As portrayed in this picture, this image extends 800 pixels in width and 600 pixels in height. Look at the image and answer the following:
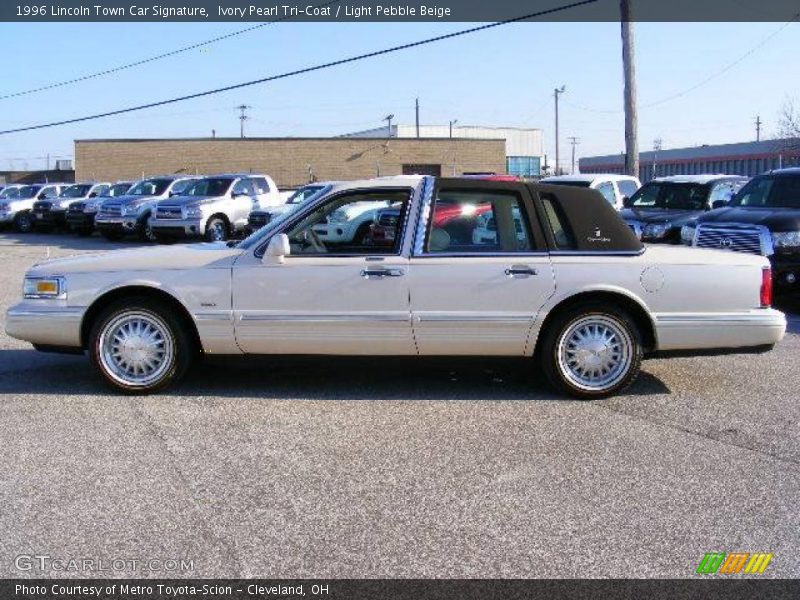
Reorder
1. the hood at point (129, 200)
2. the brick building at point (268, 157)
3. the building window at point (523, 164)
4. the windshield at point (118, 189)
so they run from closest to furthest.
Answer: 1. the hood at point (129, 200)
2. the windshield at point (118, 189)
3. the brick building at point (268, 157)
4. the building window at point (523, 164)

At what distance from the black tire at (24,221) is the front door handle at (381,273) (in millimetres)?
25918

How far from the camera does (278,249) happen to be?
240 inches

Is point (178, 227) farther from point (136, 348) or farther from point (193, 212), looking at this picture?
point (136, 348)

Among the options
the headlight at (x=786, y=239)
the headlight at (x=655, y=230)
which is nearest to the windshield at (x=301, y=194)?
the headlight at (x=655, y=230)

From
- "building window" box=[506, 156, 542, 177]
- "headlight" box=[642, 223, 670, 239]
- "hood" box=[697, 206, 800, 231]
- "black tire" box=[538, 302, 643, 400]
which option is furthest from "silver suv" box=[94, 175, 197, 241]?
"building window" box=[506, 156, 542, 177]

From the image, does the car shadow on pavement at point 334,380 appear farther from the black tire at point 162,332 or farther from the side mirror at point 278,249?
the side mirror at point 278,249

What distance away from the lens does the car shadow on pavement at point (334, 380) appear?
20.7 ft

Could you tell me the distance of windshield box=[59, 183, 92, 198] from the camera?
29125 mm

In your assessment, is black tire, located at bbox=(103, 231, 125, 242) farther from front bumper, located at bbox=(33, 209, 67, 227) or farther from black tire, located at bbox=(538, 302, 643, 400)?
black tire, located at bbox=(538, 302, 643, 400)

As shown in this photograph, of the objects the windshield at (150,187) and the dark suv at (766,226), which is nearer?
the dark suv at (766,226)

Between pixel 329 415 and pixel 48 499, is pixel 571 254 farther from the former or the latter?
pixel 48 499

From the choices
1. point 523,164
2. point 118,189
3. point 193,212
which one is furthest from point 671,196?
point 523,164
